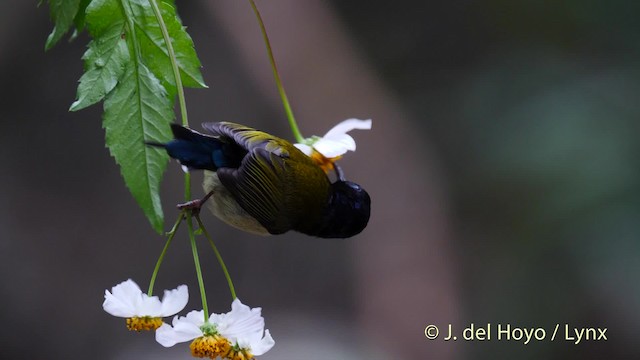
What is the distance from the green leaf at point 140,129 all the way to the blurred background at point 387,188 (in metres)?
2.22

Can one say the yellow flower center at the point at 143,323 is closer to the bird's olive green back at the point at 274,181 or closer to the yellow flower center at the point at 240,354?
the yellow flower center at the point at 240,354

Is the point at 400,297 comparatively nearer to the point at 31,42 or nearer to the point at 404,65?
the point at 404,65

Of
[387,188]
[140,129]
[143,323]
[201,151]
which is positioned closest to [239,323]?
[143,323]

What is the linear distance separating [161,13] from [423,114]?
9.67 ft

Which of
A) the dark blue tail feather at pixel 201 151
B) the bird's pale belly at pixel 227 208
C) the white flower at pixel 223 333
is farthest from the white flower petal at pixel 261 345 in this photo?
the bird's pale belly at pixel 227 208

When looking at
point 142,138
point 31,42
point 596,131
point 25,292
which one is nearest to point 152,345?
point 25,292

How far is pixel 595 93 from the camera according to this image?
3191 mm

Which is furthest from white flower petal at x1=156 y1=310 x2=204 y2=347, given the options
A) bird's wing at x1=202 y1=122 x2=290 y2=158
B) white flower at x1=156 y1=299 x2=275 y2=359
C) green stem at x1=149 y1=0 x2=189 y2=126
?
bird's wing at x1=202 y1=122 x2=290 y2=158

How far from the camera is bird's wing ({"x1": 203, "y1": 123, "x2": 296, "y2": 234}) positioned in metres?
1.18

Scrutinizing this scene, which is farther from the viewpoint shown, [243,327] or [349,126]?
[349,126]

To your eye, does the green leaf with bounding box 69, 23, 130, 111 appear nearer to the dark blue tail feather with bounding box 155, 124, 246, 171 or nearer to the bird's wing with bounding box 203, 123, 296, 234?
the dark blue tail feather with bounding box 155, 124, 246, 171

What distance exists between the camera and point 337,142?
1.09 meters

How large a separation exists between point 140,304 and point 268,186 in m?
0.39

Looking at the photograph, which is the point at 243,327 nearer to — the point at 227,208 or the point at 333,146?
the point at 333,146
